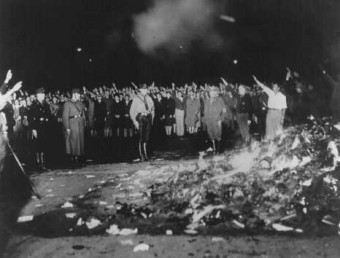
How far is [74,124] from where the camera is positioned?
22.7ft

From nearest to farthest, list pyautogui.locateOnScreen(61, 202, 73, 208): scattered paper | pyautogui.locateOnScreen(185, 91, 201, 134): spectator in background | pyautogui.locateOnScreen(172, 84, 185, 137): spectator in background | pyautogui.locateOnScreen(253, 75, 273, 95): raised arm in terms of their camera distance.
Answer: pyautogui.locateOnScreen(61, 202, 73, 208): scattered paper, pyautogui.locateOnScreen(253, 75, 273, 95): raised arm, pyautogui.locateOnScreen(185, 91, 201, 134): spectator in background, pyautogui.locateOnScreen(172, 84, 185, 137): spectator in background

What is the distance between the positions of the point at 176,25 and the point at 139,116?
1930 millimetres

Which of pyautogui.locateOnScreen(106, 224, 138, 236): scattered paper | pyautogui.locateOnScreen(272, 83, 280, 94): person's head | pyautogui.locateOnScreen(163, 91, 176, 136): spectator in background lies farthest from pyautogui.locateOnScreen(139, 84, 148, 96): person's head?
pyautogui.locateOnScreen(106, 224, 138, 236): scattered paper

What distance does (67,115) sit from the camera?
6.88 m

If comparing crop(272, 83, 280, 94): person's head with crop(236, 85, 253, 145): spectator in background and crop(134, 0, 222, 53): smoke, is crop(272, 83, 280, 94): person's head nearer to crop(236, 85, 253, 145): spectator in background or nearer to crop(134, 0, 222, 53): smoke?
crop(236, 85, 253, 145): spectator in background

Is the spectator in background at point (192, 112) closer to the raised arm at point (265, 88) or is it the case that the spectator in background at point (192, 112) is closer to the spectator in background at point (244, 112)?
the spectator in background at point (244, 112)

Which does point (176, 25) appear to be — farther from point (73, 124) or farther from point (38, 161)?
point (38, 161)

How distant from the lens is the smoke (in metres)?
5.70

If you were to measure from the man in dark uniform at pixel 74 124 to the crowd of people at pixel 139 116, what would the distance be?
0.06ft

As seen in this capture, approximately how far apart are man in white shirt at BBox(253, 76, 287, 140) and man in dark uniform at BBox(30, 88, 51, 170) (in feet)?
12.3

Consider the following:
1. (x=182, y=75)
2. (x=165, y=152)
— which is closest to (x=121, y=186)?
(x=165, y=152)

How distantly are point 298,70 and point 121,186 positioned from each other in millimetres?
3230

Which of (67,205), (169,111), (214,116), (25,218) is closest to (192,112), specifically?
(169,111)

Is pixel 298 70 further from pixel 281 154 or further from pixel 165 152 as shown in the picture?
pixel 165 152
